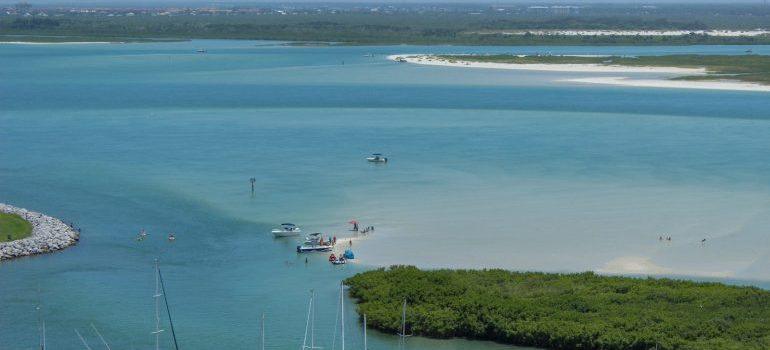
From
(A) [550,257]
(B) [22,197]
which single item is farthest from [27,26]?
(A) [550,257]

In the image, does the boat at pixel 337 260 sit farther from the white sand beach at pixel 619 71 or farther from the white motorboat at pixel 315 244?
the white sand beach at pixel 619 71

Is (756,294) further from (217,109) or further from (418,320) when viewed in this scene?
(217,109)

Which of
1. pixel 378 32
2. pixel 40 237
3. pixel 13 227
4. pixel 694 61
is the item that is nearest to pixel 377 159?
pixel 13 227

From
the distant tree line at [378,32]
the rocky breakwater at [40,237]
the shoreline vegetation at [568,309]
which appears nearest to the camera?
the shoreline vegetation at [568,309]

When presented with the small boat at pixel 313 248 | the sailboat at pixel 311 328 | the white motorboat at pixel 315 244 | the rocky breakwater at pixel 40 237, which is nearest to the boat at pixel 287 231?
the white motorboat at pixel 315 244

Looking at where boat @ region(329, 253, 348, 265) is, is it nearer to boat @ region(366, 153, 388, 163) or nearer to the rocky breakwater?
the rocky breakwater

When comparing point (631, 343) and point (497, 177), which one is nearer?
point (631, 343)
